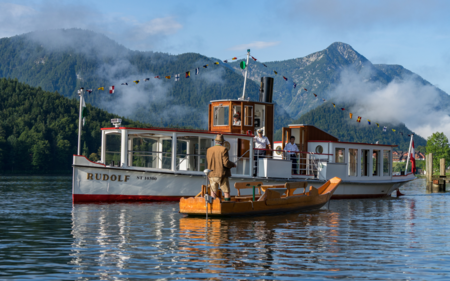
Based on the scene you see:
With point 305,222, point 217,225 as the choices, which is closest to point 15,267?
point 217,225

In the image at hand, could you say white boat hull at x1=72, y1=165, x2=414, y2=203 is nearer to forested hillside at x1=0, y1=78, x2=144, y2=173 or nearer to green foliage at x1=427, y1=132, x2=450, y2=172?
green foliage at x1=427, y1=132, x2=450, y2=172

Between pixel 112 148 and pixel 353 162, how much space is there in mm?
13218

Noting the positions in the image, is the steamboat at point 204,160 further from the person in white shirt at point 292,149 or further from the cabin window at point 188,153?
the person in white shirt at point 292,149

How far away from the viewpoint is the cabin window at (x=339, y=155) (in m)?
27.7

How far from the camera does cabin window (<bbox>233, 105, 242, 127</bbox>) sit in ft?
84.2

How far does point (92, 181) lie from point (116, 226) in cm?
775

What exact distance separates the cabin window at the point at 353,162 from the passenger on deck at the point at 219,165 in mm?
13744

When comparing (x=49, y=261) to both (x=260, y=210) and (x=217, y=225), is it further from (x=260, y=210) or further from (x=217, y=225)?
(x=260, y=210)

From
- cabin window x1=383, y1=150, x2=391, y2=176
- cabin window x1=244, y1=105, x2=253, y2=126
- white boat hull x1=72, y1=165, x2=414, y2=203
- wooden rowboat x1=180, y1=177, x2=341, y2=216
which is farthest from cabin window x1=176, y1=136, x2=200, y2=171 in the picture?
cabin window x1=383, y1=150, x2=391, y2=176

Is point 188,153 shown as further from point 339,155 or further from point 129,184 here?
point 339,155

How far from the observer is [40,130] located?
126000 millimetres

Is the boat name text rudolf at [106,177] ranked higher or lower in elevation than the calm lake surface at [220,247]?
higher

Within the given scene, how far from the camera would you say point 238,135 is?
80.4ft

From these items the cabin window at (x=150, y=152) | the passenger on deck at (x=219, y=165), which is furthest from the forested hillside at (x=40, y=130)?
the passenger on deck at (x=219, y=165)
